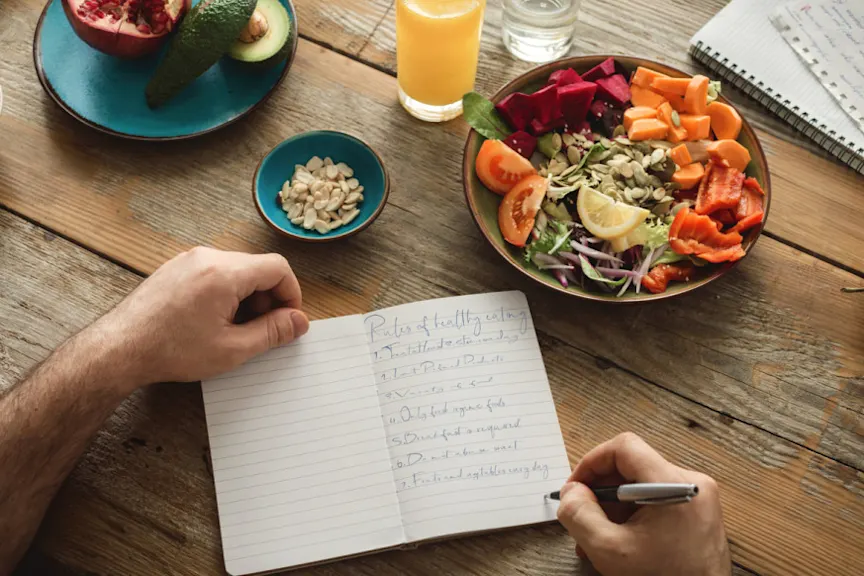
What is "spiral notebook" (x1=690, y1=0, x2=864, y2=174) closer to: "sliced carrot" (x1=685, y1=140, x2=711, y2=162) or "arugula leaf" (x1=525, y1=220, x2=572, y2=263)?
"sliced carrot" (x1=685, y1=140, x2=711, y2=162)

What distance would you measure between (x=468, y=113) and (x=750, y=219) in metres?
0.45

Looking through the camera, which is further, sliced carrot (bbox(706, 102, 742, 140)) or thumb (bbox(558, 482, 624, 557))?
sliced carrot (bbox(706, 102, 742, 140))

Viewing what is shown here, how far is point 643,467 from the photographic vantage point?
92 cm

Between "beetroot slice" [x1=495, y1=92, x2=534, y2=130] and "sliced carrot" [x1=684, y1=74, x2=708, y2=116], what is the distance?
0.25m

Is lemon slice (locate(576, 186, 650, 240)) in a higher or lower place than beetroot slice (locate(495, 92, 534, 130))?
lower

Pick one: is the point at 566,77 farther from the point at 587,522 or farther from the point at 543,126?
the point at 587,522

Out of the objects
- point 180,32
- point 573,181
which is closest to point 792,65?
point 573,181

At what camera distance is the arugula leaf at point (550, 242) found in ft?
3.67

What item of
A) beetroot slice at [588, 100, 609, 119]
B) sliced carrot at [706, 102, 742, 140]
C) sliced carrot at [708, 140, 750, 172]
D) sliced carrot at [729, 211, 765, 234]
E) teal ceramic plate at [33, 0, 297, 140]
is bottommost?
teal ceramic plate at [33, 0, 297, 140]

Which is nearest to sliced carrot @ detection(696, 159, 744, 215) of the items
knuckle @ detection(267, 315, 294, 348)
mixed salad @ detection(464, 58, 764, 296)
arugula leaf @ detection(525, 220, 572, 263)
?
mixed salad @ detection(464, 58, 764, 296)

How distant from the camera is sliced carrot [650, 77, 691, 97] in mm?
1195

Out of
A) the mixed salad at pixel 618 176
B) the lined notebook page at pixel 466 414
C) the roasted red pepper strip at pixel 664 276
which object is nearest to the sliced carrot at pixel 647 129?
the mixed salad at pixel 618 176

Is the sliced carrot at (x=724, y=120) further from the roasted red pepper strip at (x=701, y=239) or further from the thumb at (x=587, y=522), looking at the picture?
the thumb at (x=587, y=522)

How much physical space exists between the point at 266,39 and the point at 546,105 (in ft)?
1.58
